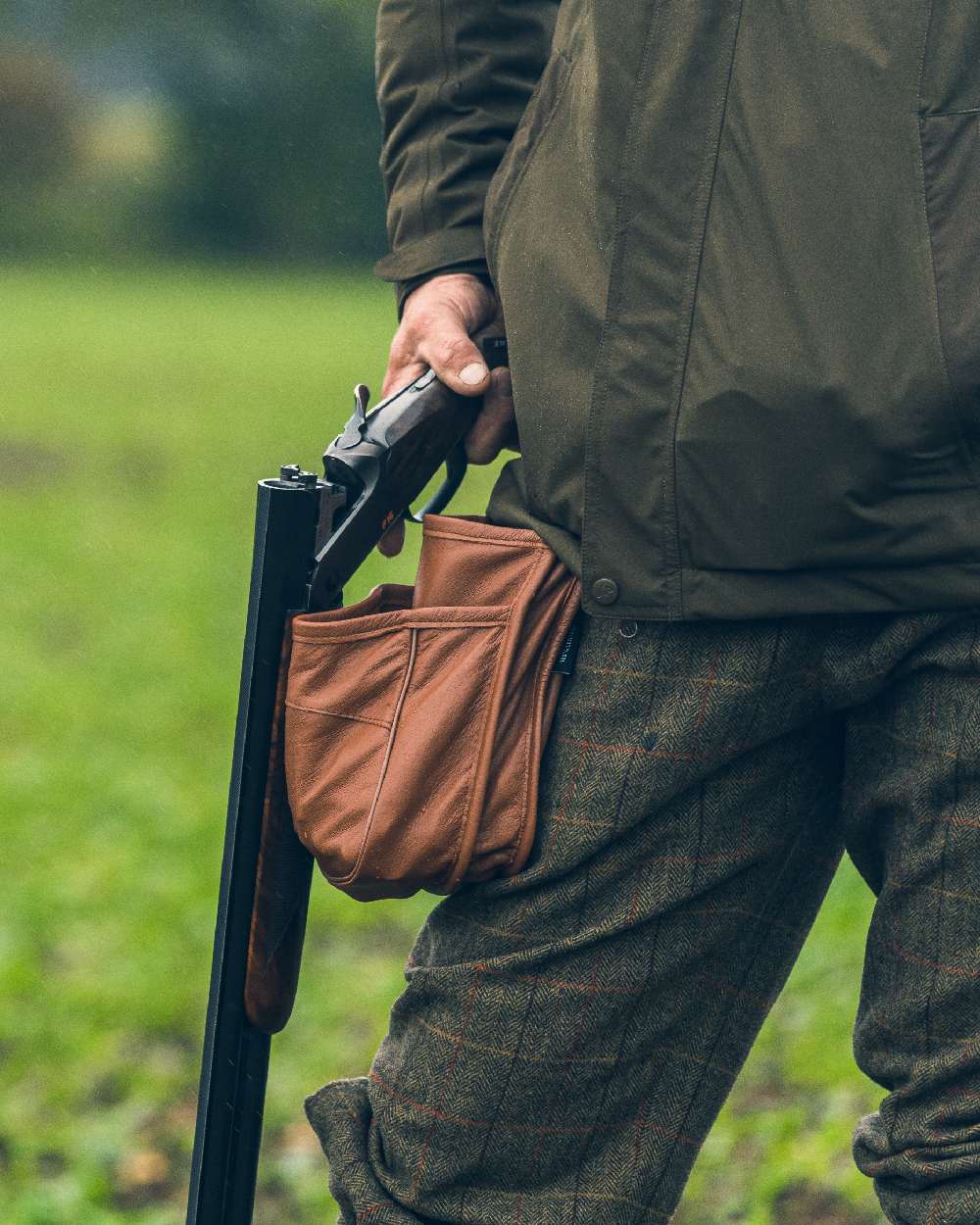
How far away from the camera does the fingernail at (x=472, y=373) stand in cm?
174

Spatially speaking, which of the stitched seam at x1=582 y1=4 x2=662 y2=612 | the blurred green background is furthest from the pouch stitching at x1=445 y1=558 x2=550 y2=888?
the blurred green background

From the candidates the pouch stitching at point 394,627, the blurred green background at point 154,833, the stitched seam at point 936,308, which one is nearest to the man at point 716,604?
the stitched seam at point 936,308

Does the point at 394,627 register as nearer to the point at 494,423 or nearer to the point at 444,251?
the point at 494,423

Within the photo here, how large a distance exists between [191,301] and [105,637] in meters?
23.0

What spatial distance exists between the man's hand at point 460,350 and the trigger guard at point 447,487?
0.01 m

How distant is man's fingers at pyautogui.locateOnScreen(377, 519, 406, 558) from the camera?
186cm

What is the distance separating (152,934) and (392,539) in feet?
7.55

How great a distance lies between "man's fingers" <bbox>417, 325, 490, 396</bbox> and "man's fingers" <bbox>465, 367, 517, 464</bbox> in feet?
0.08

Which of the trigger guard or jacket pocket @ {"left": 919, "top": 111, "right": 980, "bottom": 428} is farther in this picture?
the trigger guard

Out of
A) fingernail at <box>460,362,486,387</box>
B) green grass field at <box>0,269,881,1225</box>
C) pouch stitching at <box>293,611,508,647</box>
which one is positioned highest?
fingernail at <box>460,362,486,387</box>

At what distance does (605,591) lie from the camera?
1555mm

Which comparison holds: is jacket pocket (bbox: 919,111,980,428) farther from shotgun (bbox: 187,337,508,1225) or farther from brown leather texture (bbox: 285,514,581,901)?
→ shotgun (bbox: 187,337,508,1225)

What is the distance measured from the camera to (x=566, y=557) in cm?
160

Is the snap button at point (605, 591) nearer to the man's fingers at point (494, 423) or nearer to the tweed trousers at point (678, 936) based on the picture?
the tweed trousers at point (678, 936)
